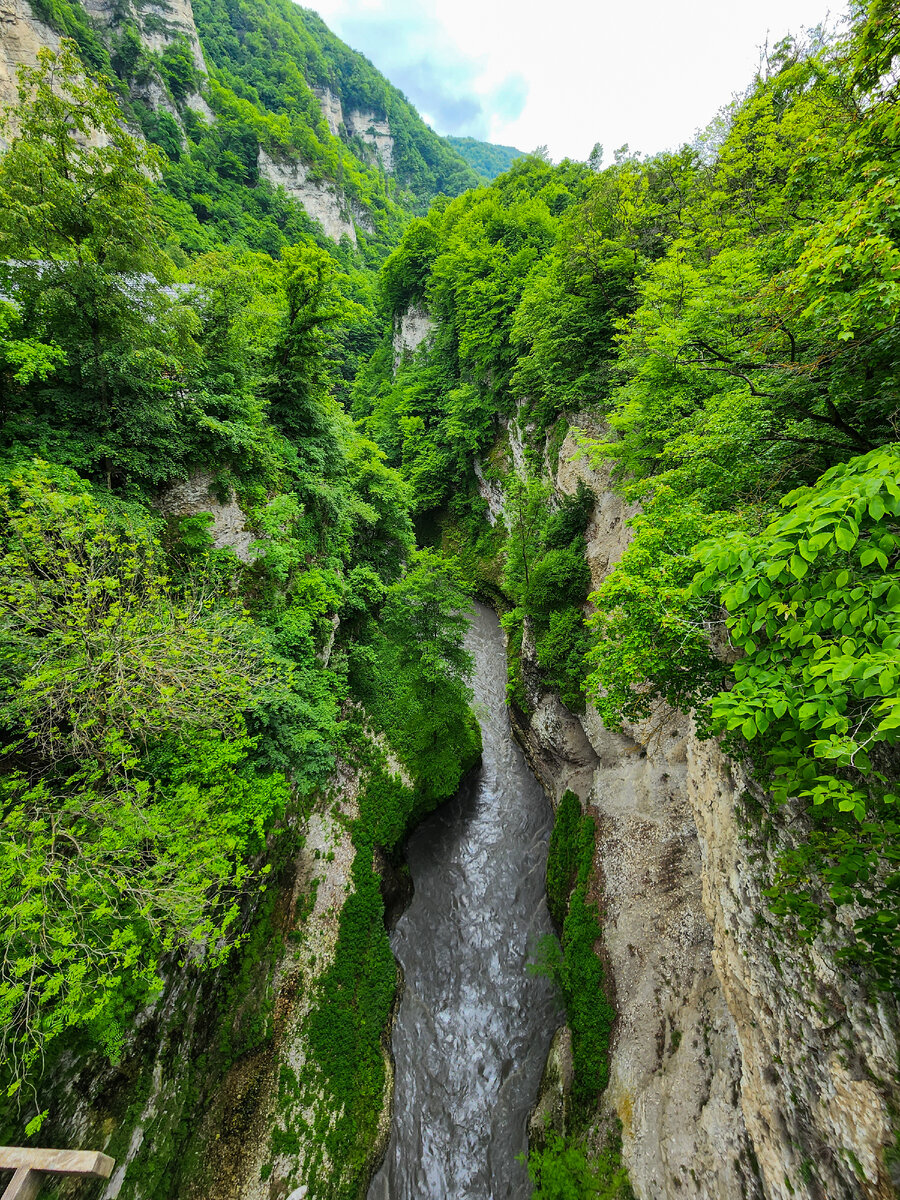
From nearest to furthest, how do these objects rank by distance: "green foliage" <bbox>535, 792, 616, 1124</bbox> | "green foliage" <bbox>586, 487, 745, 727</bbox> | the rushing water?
"green foliage" <bbox>586, 487, 745, 727</bbox> → "green foliage" <bbox>535, 792, 616, 1124</bbox> → the rushing water

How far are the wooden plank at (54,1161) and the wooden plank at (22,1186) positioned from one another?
39 millimetres

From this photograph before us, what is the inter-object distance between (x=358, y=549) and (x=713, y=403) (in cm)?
1216

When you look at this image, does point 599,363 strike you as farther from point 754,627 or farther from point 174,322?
point 754,627

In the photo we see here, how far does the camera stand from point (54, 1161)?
3.97 meters

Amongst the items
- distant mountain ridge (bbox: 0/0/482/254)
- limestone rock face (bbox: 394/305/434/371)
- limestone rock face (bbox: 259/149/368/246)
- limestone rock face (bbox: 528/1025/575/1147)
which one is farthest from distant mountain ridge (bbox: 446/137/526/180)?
limestone rock face (bbox: 528/1025/575/1147)

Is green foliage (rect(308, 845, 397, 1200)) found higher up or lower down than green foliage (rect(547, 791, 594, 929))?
lower down

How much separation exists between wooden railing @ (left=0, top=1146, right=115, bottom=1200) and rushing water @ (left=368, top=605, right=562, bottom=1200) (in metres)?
6.73

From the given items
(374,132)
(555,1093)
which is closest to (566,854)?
(555,1093)

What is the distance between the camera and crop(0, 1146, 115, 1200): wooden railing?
3811 millimetres

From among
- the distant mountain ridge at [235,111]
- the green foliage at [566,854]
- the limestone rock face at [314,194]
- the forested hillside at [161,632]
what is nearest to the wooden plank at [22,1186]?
the forested hillside at [161,632]

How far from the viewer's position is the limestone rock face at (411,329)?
3381 centimetres

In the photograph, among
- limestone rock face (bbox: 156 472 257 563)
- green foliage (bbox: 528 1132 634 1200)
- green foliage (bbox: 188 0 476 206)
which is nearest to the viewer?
green foliage (bbox: 528 1132 634 1200)

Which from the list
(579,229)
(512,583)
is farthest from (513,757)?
(579,229)

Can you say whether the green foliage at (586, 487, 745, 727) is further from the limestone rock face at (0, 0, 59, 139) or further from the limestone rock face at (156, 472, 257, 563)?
the limestone rock face at (0, 0, 59, 139)
